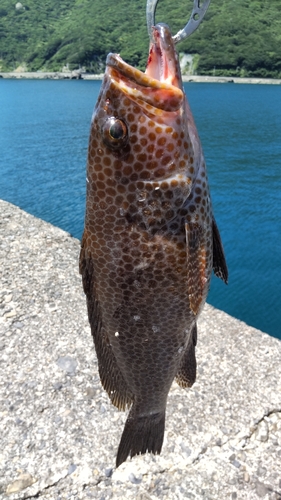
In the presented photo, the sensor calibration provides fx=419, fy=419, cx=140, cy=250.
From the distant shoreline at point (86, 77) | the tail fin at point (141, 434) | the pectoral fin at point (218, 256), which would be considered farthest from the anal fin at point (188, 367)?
the distant shoreline at point (86, 77)

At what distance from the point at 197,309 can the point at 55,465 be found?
2648 millimetres

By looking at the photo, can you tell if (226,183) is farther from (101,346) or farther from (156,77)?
(156,77)

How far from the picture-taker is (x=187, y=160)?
1836 millimetres

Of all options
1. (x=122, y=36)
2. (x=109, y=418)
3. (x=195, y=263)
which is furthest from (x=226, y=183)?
(x=122, y=36)

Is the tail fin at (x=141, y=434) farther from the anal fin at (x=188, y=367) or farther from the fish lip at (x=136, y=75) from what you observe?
the fish lip at (x=136, y=75)

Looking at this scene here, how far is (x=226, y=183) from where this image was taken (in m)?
23.4

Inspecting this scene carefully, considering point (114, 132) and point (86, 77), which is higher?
point (86, 77)

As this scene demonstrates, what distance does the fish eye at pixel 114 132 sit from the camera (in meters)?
1.75

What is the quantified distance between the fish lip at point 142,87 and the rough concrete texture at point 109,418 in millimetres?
3263

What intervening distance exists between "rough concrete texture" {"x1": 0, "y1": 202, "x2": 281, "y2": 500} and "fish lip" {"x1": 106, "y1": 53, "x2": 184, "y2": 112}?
326 cm

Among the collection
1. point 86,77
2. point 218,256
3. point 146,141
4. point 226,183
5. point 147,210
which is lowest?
point 226,183

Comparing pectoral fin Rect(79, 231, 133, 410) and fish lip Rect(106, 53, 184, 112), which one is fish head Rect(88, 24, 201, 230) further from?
pectoral fin Rect(79, 231, 133, 410)

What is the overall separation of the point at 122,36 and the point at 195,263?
92.3 m

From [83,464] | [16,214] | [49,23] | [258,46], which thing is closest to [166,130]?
[83,464]
